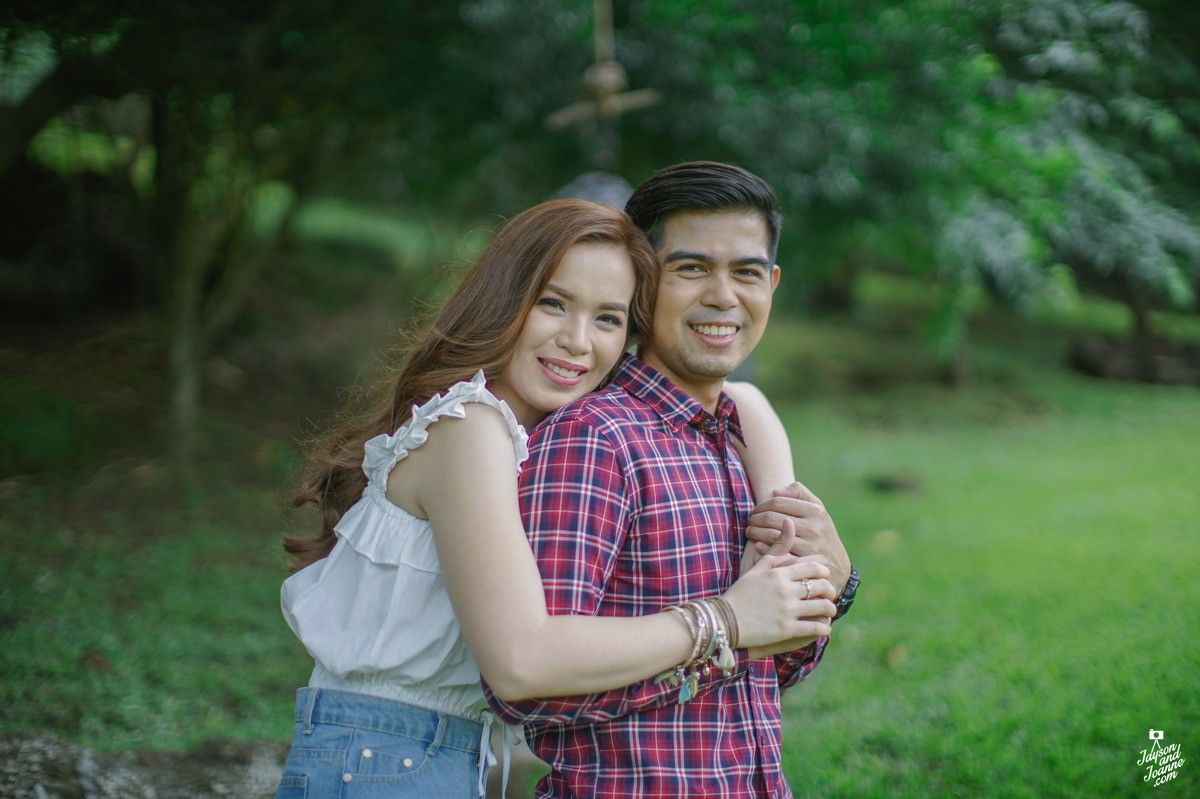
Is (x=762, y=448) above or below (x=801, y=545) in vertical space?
above

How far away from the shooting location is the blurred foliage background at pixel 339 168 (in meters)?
3.98

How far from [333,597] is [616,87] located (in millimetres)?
3753

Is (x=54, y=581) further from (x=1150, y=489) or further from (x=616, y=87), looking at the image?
(x=1150, y=489)

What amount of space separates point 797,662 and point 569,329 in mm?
872

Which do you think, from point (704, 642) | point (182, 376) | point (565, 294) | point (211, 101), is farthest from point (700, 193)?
point (182, 376)

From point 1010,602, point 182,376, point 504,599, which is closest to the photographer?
point 504,599

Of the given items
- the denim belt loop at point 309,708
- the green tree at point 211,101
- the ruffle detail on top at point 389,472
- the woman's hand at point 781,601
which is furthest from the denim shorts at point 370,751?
the green tree at point 211,101

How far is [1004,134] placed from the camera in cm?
536

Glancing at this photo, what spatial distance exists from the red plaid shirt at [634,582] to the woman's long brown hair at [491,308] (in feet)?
0.67

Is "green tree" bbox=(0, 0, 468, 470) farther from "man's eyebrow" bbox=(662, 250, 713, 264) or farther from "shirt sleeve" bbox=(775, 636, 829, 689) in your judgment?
"shirt sleeve" bbox=(775, 636, 829, 689)

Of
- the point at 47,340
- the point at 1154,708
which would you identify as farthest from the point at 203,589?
the point at 1154,708

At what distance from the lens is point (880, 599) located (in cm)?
495

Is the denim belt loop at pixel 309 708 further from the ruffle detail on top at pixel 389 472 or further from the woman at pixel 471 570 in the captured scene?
the ruffle detail on top at pixel 389 472

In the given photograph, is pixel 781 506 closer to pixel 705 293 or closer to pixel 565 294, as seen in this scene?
pixel 705 293
